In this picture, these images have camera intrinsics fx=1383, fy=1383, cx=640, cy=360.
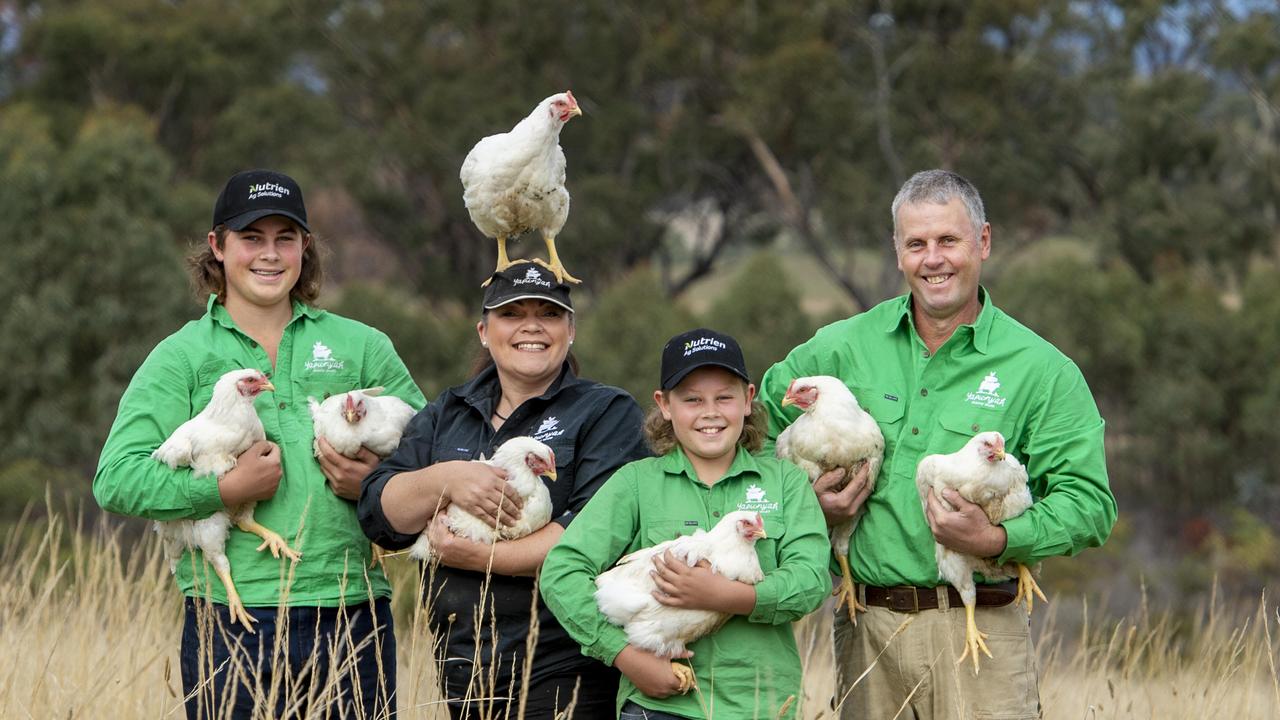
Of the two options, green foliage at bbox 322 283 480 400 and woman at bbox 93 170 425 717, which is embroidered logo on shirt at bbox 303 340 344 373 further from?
green foliage at bbox 322 283 480 400

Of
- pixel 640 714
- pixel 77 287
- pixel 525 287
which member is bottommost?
pixel 640 714

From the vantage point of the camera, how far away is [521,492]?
13.4ft

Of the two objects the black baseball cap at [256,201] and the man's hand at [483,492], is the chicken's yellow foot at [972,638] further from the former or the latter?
the black baseball cap at [256,201]

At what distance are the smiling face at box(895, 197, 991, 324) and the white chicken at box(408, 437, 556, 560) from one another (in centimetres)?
124

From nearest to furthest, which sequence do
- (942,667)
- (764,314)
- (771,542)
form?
(771,542)
(942,667)
(764,314)

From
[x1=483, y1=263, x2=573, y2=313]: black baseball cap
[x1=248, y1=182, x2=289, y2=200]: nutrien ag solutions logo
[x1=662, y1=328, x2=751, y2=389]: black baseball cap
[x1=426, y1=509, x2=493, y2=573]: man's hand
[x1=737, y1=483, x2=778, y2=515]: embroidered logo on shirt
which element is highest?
[x1=248, y1=182, x2=289, y2=200]: nutrien ag solutions logo

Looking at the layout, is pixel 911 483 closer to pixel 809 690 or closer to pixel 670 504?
pixel 670 504

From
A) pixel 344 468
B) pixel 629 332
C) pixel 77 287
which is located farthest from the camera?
pixel 77 287

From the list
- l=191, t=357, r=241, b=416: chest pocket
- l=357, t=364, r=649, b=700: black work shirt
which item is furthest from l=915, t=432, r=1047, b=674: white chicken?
l=191, t=357, r=241, b=416: chest pocket

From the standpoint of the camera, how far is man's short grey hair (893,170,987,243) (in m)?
4.20

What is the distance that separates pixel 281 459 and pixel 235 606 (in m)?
0.48

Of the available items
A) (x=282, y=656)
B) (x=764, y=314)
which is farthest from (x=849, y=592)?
(x=764, y=314)

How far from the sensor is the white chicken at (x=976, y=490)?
3.98m

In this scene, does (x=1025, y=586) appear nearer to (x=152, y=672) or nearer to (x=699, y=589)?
(x=699, y=589)
